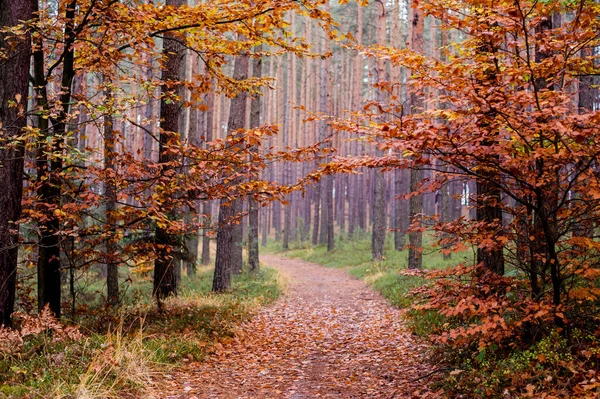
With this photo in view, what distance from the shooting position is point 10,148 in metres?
6.41

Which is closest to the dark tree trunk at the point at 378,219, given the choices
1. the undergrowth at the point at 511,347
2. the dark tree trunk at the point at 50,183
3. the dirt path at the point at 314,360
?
the dirt path at the point at 314,360

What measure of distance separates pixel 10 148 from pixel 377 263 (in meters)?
15.0

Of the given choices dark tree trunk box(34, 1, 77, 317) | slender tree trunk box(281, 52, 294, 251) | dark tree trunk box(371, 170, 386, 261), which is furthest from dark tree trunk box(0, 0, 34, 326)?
slender tree trunk box(281, 52, 294, 251)

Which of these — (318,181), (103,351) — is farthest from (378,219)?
(103,351)

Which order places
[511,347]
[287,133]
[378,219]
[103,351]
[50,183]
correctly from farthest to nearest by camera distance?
[287,133]
[378,219]
[50,183]
[103,351]
[511,347]

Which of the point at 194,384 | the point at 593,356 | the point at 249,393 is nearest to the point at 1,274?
the point at 194,384

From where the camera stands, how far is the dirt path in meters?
5.91

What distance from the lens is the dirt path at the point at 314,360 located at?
233 inches

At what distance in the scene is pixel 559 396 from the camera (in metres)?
4.43

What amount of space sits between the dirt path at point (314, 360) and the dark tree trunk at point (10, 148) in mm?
2692

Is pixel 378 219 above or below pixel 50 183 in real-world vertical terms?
below

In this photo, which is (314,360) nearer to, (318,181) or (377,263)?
(318,181)

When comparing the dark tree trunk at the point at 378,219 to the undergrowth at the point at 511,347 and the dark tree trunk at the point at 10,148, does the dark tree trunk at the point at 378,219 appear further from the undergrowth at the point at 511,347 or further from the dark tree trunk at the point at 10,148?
the dark tree trunk at the point at 10,148

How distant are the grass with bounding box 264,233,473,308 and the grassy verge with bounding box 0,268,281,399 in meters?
3.94
